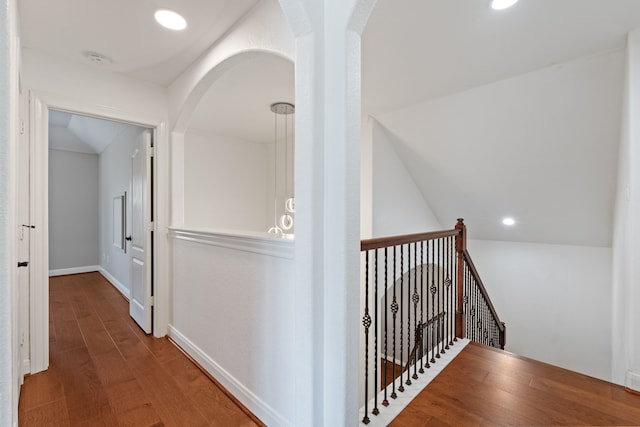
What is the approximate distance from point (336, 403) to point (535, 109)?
3028 mm

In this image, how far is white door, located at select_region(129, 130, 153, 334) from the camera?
3074 millimetres

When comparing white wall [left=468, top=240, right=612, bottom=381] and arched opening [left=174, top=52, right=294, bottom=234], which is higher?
arched opening [left=174, top=52, right=294, bottom=234]

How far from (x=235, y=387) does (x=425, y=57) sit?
280cm

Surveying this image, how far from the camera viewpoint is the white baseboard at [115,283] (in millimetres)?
4528

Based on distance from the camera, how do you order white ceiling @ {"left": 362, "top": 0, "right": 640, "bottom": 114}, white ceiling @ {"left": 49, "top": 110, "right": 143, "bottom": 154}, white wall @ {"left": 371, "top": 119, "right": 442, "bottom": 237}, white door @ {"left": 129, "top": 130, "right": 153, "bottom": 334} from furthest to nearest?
white ceiling @ {"left": 49, "top": 110, "right": 143, "bottom": 154}
white wall @ {"left": 371, "top": 119, "right": 442, "bottom": 237}
white door @ {"left": 129, "top": 130, "right": 153, "bottom": 334}
white ceiling @ {"left": 362, "top": 0, "right": 640, "bottom": 114}

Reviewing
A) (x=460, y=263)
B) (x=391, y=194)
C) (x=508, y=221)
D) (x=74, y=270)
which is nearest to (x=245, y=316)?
(x=460, y=263)

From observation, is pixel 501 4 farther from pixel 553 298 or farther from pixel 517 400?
pixel 553 298

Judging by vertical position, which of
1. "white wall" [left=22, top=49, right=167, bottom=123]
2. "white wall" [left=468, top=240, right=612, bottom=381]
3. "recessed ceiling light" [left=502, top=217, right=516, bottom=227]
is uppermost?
"white wall" [left=22, top=49, right=167, bottom=123]

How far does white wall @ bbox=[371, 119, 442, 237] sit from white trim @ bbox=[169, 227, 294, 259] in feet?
6.11

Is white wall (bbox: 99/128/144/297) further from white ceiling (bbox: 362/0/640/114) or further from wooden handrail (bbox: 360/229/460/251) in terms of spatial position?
wooden handrail (bbox: 360/229/460/251)

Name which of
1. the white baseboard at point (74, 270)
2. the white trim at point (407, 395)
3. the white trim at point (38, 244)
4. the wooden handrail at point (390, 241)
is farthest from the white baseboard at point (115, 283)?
the wooden handrail at point (390, 241)

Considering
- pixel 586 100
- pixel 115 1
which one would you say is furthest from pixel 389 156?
pixel 115 1

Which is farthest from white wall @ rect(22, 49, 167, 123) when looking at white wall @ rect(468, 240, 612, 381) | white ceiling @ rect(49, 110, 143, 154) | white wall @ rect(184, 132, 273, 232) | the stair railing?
white wall @ rect(468, 240, 612, 381)

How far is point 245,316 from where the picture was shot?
2.02m
